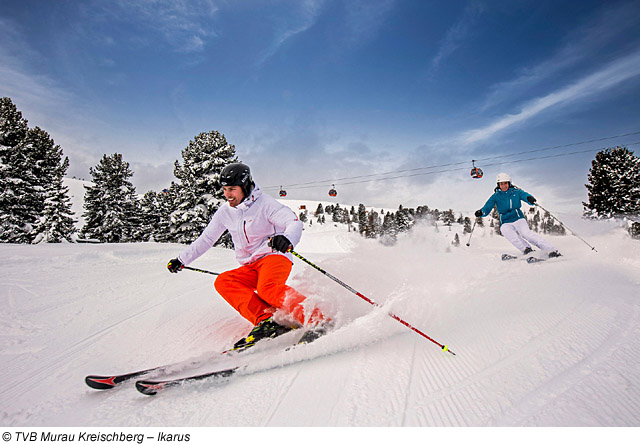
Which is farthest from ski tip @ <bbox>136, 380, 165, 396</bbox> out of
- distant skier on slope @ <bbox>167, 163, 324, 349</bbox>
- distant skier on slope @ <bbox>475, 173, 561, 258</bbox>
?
distant skier on slope @ <bbox>475, 173, 561, 258</bbox>

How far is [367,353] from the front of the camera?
2455 mm

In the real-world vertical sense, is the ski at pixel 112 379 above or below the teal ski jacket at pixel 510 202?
below

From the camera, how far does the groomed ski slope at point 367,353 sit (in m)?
1.65

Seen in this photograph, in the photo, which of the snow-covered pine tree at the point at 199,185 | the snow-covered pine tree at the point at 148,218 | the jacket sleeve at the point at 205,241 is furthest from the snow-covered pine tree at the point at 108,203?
the jacket sleeve at the point at 205,241

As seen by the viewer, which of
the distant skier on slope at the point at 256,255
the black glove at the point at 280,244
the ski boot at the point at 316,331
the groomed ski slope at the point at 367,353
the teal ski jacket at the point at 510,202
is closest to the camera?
the groomed ski slope at the point at 367,353

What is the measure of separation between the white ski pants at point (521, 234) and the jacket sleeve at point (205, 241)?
742cm

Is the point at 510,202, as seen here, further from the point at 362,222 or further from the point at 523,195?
the point at 362,222

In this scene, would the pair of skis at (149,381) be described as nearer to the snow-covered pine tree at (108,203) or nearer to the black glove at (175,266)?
the black glove at (175,266)

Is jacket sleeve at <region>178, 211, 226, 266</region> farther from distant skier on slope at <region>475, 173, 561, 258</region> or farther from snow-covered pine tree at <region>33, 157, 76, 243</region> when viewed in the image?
snow-covered pine tree at <region>33, 157, 76, 243</region>

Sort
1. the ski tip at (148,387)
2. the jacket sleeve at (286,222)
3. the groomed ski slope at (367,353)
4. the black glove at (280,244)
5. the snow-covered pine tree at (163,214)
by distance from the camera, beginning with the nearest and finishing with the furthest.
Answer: the groomed ski slope at (367,353), the ski tip at (148,387), the black glove at (280,244), the jacket sleeve at (286,222), the snow-covered pine tree at (163,214)

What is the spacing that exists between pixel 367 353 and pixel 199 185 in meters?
22.3

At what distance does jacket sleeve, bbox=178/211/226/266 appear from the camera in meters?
3.50
